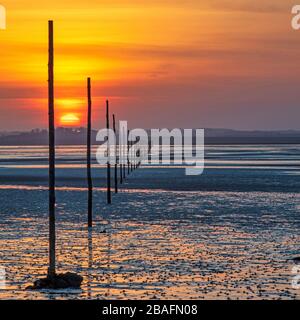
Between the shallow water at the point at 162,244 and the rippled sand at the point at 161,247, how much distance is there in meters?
0.02

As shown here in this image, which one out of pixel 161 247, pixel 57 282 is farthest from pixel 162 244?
pixel 57 282

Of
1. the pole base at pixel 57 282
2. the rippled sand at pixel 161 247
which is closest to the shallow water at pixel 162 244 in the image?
the rippled sand at pixel 161 247

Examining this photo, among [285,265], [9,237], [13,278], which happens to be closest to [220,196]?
[9,237]

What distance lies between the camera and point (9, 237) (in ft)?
88.8

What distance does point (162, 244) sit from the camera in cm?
2547

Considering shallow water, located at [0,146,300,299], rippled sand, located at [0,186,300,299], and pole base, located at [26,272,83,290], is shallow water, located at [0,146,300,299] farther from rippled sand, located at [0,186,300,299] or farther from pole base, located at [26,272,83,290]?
pole base, located at [26,272,83,290]

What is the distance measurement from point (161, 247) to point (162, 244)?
2.41 feet

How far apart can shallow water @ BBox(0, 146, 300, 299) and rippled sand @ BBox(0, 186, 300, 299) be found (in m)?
0.02

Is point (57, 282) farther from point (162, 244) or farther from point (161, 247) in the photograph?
point (162, 244)

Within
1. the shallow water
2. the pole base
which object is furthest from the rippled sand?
the pole base

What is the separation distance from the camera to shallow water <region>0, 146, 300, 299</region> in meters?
18.1

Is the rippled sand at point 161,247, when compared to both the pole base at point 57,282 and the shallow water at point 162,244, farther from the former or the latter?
the pole base at point 57,282

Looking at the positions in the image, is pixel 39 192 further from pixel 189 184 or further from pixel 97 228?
pixel 97 228

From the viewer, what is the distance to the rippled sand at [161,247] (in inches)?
708
